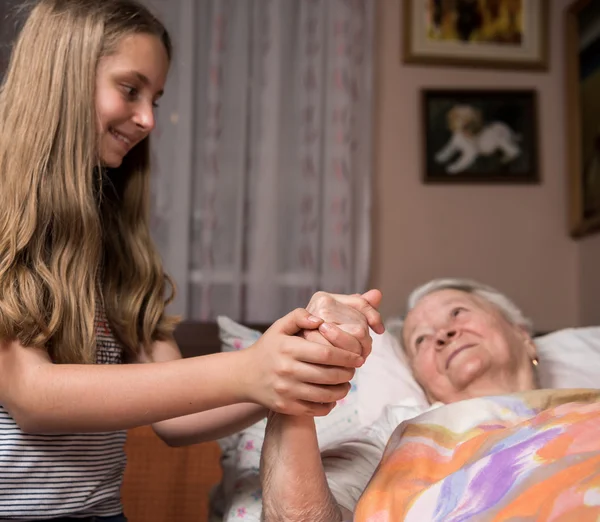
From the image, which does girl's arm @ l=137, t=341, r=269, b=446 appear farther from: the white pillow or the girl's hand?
the white pillow

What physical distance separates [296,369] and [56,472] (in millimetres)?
459

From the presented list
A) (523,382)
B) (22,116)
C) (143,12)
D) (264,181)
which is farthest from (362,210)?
(22,116)

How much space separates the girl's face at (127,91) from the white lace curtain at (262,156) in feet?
3.44

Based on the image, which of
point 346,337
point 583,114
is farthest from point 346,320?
point 583,114

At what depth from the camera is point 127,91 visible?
1117 millimetres

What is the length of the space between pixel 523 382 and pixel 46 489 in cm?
86

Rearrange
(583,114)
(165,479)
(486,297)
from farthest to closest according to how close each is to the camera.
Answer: (583,114)
(165,479)
(486,297)

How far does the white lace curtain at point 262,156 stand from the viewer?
7.29ft

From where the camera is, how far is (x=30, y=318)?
94cm

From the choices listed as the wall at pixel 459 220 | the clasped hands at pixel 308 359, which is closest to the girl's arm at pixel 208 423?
the clasped hands at pixel 308 359

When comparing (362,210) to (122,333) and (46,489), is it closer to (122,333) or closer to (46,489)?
(122,333)

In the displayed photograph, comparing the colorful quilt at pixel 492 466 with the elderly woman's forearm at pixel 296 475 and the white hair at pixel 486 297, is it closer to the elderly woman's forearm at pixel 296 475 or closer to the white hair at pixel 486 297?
the elderly woman's forearm at pixel 296 475

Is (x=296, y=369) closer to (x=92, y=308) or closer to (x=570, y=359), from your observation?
(x=92, y=308)

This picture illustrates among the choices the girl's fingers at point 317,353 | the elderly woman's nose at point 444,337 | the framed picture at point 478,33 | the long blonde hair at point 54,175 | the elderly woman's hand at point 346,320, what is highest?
the framed picture at point 478,33
